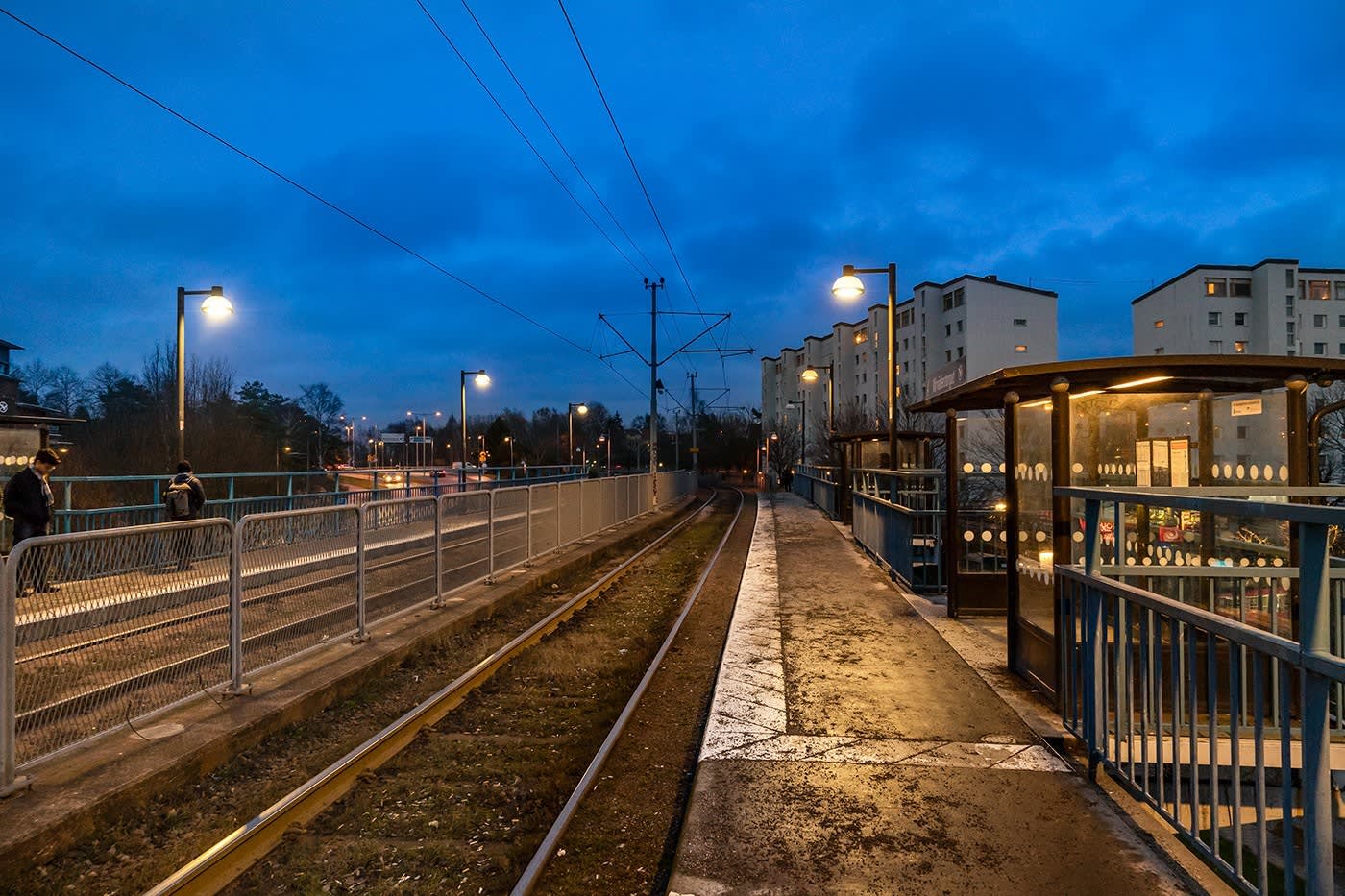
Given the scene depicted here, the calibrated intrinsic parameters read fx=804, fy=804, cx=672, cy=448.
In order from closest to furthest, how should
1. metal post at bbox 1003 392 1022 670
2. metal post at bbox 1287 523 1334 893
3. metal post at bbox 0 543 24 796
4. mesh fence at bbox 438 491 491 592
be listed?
metal post at bbox 1287 523 1334 893
metal post at bbox 0 543 24 796
metal post at bbox 1003 392 1022 670
mesh fence at bbox 438 491 491 592

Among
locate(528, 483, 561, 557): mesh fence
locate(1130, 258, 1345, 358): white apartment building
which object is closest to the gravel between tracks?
locate(528, 483, 561, 557): mesh fence

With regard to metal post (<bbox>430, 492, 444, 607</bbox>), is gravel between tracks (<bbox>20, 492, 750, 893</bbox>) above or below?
below

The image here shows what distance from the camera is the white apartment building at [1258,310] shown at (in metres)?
53.4

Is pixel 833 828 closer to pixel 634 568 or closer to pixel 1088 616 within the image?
pixel 1088 616

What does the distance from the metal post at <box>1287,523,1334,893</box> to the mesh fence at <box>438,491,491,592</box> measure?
28.0 ft

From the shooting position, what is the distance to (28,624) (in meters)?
4.23

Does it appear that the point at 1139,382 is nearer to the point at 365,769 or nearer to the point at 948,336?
the point at 365,769

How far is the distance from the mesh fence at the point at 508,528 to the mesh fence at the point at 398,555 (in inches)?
83.2

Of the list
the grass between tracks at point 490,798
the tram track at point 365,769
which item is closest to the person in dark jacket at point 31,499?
the tram track at point 365,769

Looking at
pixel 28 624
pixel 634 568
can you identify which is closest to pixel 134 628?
pixel 28 624

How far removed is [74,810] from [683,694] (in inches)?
168

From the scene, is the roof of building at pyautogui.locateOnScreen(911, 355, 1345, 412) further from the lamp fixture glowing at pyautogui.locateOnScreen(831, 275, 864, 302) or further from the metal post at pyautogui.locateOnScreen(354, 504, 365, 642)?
the lamp fixture glowing at pyautogui.locateOnScreen(831, 275, 864, 302)

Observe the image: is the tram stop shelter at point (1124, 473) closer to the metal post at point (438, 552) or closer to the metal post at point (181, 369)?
the metal post at point (438, 552)

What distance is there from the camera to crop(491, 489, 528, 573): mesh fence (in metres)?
12.2
